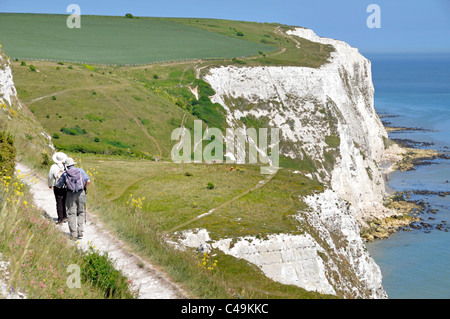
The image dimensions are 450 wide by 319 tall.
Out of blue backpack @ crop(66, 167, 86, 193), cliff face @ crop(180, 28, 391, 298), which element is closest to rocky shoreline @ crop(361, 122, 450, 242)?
cliff face @ crop(180, 28, 391, 298)

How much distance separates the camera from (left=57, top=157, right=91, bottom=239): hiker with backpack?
14.8 metres

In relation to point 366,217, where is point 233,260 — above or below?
above

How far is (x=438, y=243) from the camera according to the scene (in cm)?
7550

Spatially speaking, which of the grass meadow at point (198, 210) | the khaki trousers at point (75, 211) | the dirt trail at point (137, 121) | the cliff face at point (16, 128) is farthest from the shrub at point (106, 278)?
the dirt trail at point (137, 121)

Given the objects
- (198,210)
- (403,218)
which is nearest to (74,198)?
(198,210)

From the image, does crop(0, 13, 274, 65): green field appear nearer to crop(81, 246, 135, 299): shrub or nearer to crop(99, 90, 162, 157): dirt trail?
crop(99, 90, 162, 157): dirt trail

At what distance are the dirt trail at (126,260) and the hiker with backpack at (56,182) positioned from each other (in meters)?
0.46

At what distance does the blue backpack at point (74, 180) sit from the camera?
14.8 meters

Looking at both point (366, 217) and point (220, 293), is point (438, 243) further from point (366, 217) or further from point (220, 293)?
point (220, 293)
